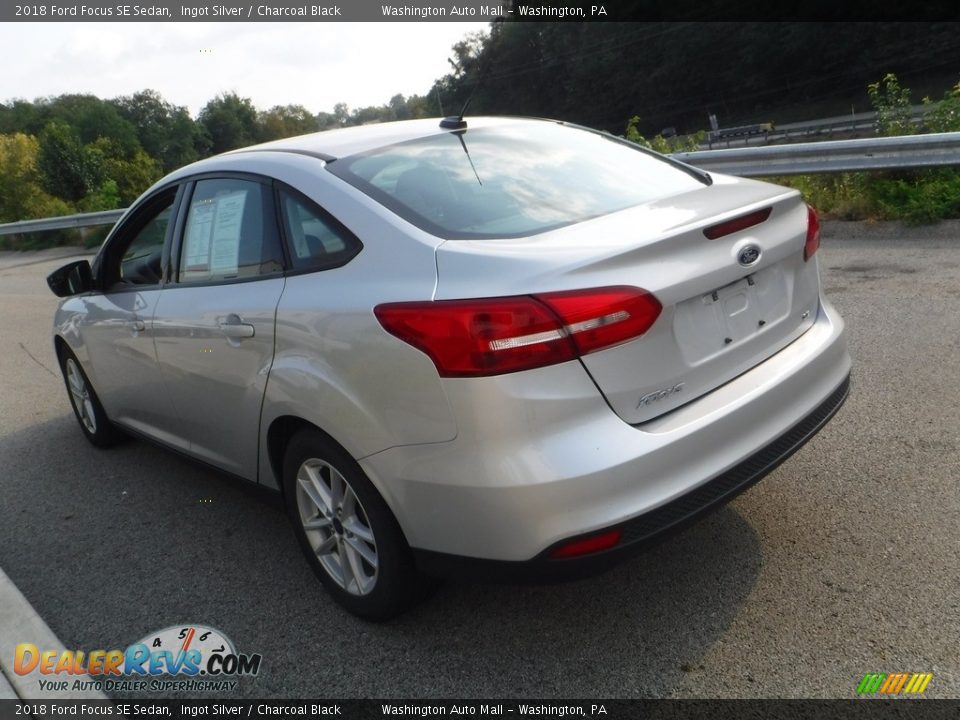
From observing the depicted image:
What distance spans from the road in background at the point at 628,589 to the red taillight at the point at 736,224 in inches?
47.1

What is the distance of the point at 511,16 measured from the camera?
7719 centimetres

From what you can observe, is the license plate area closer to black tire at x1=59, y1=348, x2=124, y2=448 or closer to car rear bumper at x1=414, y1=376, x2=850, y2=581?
car rear bumper at x1=414, y1=376, x2=850, y2=581

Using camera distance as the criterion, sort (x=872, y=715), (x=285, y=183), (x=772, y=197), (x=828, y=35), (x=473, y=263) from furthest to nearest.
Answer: (x=828, y=35)
(x=285, y=183)
(x=772, y=197)
(x=473, y=263)
(x=872, y=715)

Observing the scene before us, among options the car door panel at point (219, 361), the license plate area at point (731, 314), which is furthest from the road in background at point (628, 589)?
the license plate area at point (731, 314)

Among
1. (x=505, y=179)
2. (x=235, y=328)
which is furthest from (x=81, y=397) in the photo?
(x=505, y=179)

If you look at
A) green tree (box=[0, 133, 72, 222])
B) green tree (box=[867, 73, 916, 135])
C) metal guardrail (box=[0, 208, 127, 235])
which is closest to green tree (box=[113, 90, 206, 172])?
green tree (box=[0, 133, 72, 222])

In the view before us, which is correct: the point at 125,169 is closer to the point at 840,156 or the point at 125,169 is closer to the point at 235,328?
the point at 840,156

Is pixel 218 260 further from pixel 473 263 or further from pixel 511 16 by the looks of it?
pixel 511 16

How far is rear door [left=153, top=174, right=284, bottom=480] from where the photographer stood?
326 cm

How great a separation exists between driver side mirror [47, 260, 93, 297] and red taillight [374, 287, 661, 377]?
2964 millimetres

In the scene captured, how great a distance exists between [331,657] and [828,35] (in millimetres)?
61230

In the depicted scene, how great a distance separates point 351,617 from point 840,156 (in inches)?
281

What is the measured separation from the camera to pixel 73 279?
4.79 metres

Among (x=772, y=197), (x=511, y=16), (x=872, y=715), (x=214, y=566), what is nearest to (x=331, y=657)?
(x=214, y=566)
